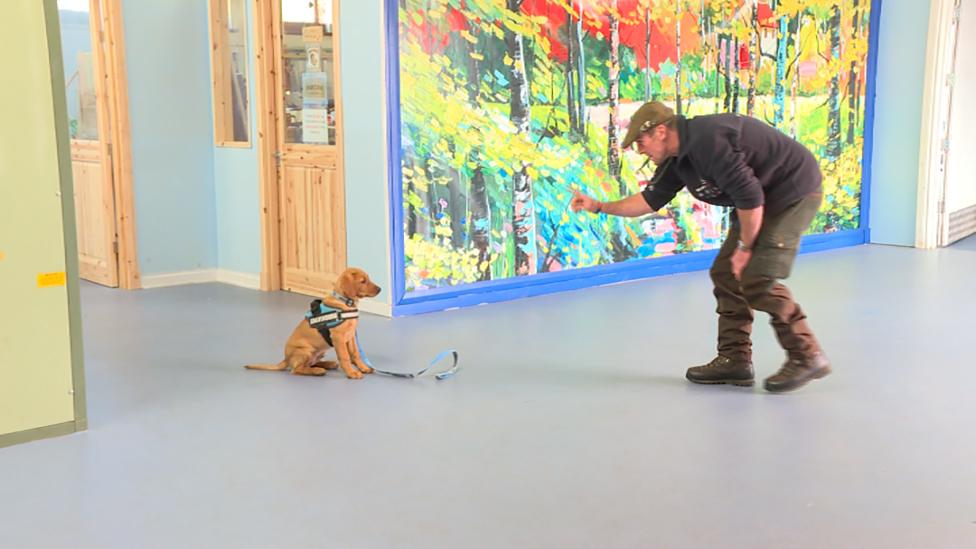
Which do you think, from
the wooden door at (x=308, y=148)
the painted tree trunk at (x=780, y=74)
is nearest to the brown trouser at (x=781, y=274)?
the wooden door at (x=308, y=148)

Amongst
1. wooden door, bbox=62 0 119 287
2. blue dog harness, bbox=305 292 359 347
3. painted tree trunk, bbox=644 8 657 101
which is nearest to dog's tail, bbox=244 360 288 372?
blue dog harness, bbox=305 292 359 347

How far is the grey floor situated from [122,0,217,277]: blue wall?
4.83 feet

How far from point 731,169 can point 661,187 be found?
503 mm

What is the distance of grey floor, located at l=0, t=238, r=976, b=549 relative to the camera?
2.78 metres

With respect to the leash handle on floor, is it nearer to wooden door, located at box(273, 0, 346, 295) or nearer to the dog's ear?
the dog's ear

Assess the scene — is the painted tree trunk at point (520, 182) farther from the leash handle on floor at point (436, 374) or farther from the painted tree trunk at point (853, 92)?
the painted tree trunk at point (853, 92)

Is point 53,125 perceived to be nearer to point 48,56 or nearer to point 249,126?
point 48,56

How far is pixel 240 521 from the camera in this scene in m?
2.83

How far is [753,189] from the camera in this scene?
3818 millimetres

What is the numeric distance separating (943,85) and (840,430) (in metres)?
5.86

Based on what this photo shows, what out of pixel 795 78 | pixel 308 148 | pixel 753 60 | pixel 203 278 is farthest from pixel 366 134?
pixel 795 78

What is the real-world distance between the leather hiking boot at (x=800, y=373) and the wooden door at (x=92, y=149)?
4724 mm

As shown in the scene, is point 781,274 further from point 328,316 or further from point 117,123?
point 117,123

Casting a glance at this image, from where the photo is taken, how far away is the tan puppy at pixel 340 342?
14.4ft
